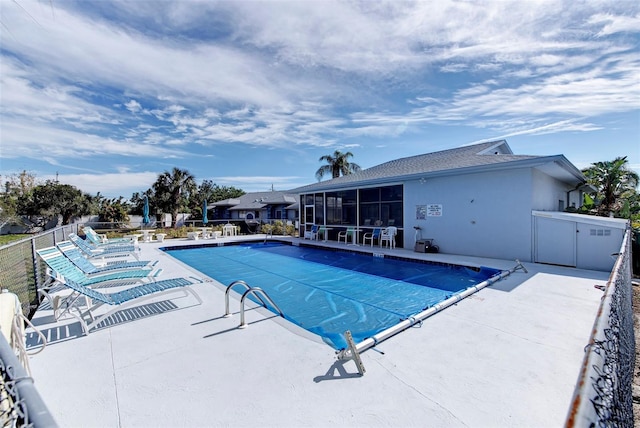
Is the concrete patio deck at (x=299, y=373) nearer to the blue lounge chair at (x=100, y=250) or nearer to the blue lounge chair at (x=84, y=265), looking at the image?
the blue lounge chair at (x=84, y=265)

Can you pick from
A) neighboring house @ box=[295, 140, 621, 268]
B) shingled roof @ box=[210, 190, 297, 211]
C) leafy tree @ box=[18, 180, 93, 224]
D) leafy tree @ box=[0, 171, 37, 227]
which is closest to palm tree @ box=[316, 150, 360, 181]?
shingled roof @ box=[210, 190, 297, 211]

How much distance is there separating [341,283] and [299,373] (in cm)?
457

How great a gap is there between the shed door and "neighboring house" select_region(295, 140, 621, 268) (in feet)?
0.40

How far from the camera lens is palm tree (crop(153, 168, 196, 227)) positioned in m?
29.0

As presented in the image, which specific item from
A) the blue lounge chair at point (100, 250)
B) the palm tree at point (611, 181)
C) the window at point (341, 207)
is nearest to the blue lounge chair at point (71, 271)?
the blue lounge chair at point (100, 250)

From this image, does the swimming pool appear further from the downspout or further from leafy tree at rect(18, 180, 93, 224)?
leafy tree at rect(18, 180, 93, 224)

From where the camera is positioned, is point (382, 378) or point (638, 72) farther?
point (638, 72)

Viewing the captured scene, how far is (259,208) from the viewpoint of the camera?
111 ft

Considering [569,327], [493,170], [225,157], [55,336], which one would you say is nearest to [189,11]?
[55,336]

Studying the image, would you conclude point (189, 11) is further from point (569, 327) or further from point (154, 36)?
point (569, 327)

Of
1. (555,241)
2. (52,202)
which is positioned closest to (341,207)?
(555,241)

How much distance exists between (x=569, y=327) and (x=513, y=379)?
1909mm

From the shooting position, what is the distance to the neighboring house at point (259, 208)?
33.0 m

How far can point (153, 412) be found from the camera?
2.31m
